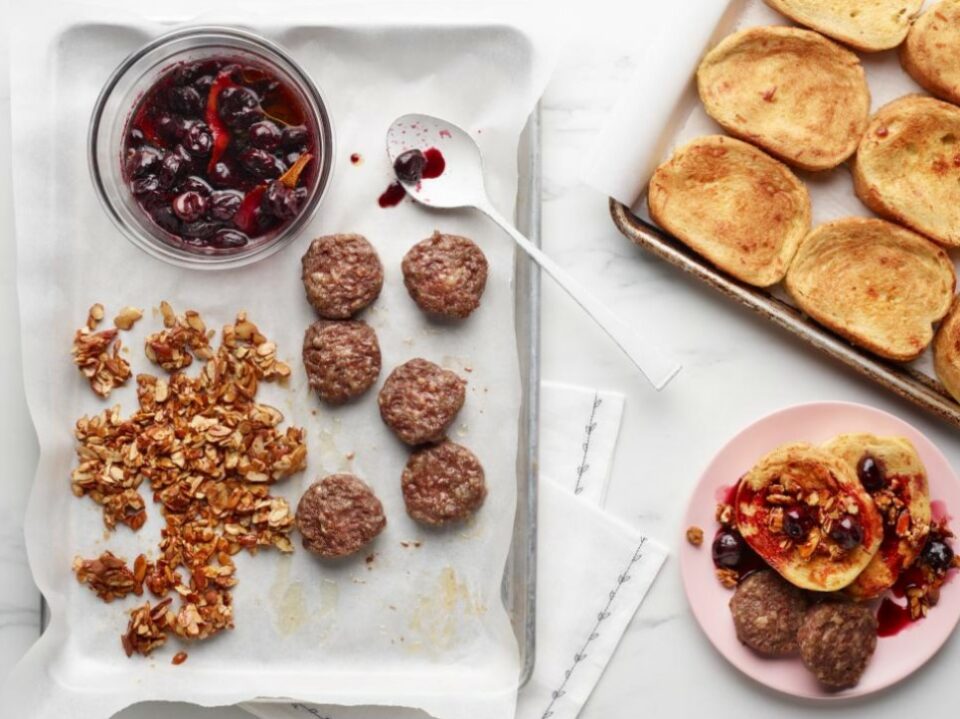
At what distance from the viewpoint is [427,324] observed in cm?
213

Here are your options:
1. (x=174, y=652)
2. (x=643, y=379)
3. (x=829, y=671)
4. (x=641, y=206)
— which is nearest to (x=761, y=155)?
(x=641, y=206)

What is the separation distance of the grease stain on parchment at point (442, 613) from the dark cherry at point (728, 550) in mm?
493

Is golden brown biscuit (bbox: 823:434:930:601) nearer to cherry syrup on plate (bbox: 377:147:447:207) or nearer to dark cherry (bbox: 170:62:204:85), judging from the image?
cherry syrup on plate (bbox: 377:147:447:207)

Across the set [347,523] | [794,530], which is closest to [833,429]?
[794,530]

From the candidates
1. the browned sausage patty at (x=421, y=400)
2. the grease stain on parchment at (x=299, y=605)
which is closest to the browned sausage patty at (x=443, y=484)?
the browned sausage patty at (x=421, y=400)

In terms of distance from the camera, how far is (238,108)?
6.68 ft

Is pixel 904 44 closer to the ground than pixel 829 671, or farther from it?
farther from it

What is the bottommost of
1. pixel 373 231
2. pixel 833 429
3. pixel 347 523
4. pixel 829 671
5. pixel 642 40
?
pixel 829 671

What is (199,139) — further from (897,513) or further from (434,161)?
(897,513)

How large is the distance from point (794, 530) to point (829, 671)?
290 mm

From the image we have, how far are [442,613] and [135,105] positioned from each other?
3.88 ft

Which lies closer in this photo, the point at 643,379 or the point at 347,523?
the point at 347,523

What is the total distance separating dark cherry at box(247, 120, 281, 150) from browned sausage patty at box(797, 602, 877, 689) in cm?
143

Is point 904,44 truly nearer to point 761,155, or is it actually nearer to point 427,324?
point 761,155
